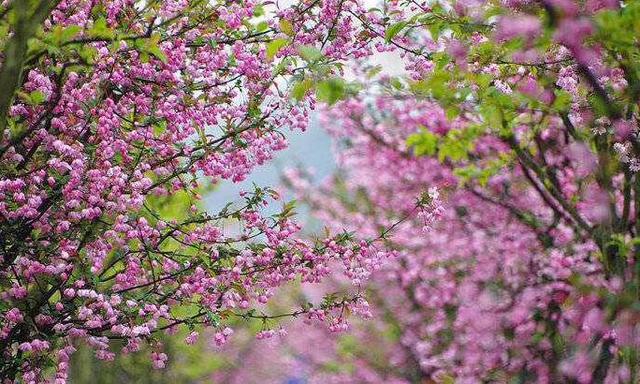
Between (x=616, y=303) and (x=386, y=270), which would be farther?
(x=386, y=270)

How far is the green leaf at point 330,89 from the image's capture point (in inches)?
156

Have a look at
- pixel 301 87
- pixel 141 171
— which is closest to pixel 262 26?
pixel 141 171

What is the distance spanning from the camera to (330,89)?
13.0 ft

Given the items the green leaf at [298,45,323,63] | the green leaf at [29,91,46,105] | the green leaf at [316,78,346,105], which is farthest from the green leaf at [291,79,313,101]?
the green leaf at [29,91,46,105]

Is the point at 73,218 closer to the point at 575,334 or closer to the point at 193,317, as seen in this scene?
the point at 193,317

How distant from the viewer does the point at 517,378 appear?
12008 mm

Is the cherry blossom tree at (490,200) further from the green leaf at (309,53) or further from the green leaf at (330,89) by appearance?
the green leaf at (309,53)

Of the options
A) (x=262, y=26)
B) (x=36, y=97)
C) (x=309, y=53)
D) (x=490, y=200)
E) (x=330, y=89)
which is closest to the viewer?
(x=309, y=53)

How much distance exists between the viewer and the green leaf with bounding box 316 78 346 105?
156 inches

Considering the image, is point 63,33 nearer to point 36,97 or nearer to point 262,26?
point 36,97

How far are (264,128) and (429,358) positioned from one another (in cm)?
810

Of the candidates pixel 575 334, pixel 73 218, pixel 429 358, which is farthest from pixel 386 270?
pixel 73 218

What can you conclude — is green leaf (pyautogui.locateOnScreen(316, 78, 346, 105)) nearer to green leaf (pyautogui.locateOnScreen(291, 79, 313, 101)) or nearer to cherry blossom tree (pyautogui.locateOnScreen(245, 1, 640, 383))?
green leaf (pyautogui.locateOnScreen(291, 79, 313, 101))

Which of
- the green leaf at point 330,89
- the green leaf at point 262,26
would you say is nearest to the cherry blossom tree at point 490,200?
the green leaf at point 330,89
